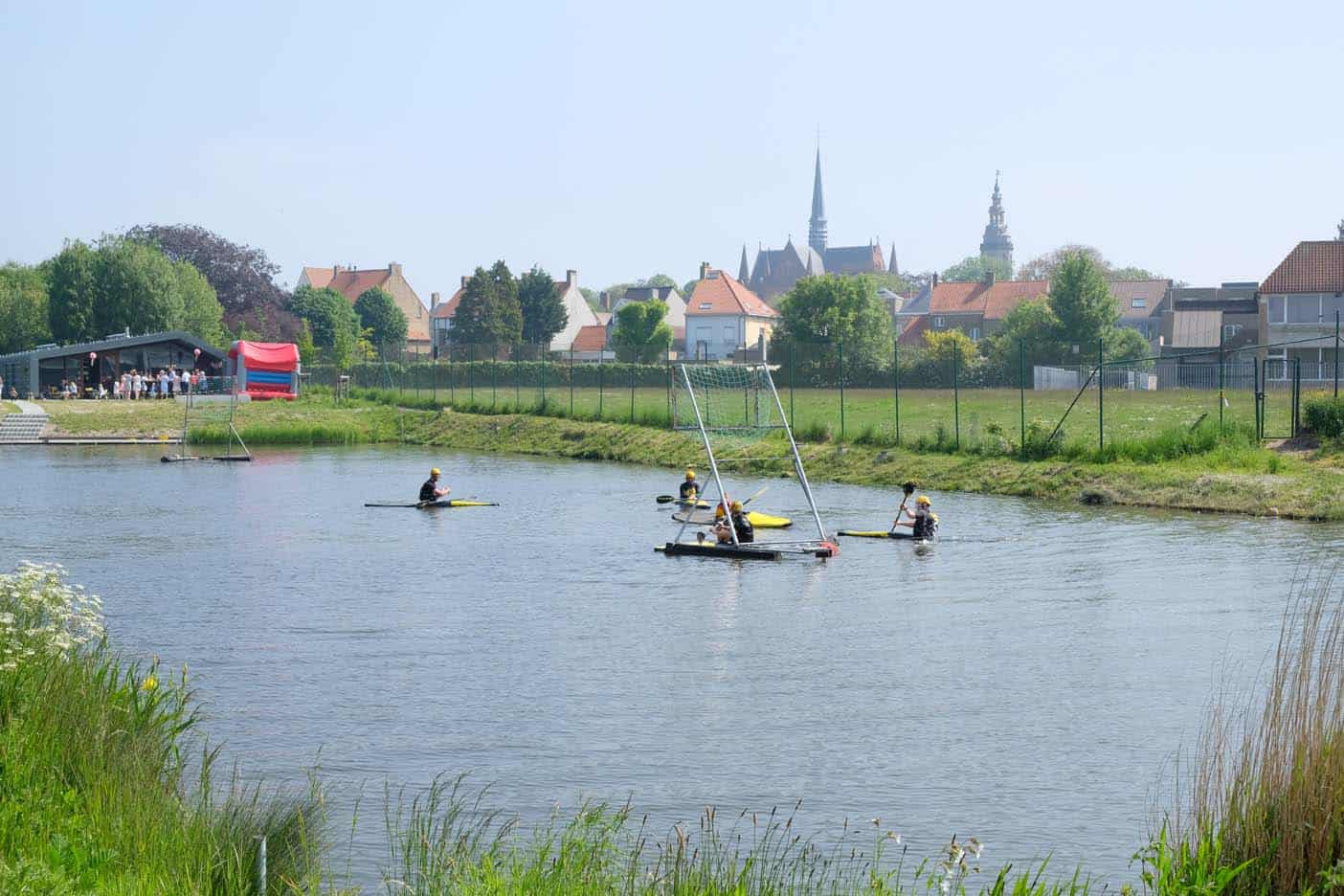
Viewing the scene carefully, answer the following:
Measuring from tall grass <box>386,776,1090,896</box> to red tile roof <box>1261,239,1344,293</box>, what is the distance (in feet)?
261

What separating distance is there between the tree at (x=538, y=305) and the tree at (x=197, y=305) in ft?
107

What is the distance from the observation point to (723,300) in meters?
142

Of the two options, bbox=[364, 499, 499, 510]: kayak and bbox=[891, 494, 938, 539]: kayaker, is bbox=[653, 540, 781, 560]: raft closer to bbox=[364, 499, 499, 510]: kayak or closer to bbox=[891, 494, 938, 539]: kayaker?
bbox=[891, 494, 938, 539]: kayaker

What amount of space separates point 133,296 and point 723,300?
59.2 m

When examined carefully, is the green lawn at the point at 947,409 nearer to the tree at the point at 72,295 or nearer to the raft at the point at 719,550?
the raft at the point at 719,550

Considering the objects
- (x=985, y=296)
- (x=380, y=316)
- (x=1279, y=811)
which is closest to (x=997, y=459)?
(x=1279, y=811)

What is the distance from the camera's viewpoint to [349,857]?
10.2 meters

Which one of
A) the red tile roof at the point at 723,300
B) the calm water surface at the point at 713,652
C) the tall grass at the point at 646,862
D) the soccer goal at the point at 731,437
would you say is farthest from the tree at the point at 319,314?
the tall grass at the point at 646,862

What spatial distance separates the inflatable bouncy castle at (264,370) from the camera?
75750 mm

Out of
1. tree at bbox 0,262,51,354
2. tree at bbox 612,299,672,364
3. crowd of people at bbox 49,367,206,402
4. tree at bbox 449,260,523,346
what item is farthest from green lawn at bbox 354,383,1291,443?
tree at bbox 449,260,523,346

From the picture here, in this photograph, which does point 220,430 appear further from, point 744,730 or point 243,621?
point 744,730

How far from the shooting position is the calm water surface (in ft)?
40.0

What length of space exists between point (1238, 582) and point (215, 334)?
3585 inches

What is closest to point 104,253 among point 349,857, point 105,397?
point 105,397
